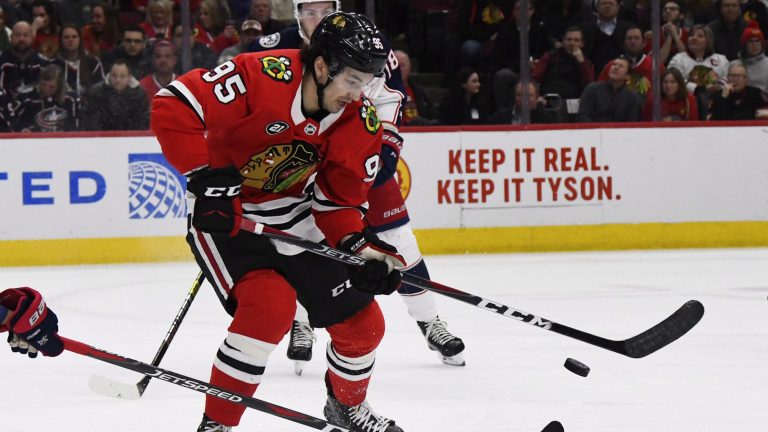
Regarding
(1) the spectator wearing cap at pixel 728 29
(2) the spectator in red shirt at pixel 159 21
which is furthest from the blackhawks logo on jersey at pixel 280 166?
(1) the spectator wearing cap at pixel 728 29

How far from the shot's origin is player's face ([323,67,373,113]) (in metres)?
2.55

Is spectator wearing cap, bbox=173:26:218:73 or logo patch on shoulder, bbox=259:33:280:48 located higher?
logo patch on shoulder, bbox=259:33:280:48

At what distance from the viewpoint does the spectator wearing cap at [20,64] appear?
6117mm

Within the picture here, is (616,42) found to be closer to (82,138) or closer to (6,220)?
(82,138)

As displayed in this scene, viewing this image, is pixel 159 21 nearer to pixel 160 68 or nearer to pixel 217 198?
pixel 160 68

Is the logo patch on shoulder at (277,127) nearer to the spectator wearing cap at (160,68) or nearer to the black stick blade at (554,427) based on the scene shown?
the black stick blade at (554,427)

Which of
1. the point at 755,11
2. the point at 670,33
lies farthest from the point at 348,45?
the point at 755,11

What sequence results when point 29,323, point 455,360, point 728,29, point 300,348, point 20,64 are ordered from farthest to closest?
1. point 728,29
2. point 20,64
3. point 455,360
4. point 300,348
5. point 29,323

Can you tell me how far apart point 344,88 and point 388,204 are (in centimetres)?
130

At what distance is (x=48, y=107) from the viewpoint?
618 cm

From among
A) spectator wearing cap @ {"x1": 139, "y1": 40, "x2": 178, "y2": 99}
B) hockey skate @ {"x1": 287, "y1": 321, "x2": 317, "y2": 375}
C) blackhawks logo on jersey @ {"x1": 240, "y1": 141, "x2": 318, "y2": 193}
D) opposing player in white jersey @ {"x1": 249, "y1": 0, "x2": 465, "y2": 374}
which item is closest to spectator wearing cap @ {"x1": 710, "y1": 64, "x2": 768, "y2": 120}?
spectator wearing cap @ {"x1": 139, "y1": 40, "x2": 178, "y2": 99}

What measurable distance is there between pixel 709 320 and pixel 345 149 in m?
2.32

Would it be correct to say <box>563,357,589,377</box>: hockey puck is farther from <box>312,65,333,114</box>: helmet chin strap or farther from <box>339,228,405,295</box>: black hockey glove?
<box>312,65,333,114</box>: helmet chin strap

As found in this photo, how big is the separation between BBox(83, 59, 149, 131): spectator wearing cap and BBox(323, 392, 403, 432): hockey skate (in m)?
3.68
